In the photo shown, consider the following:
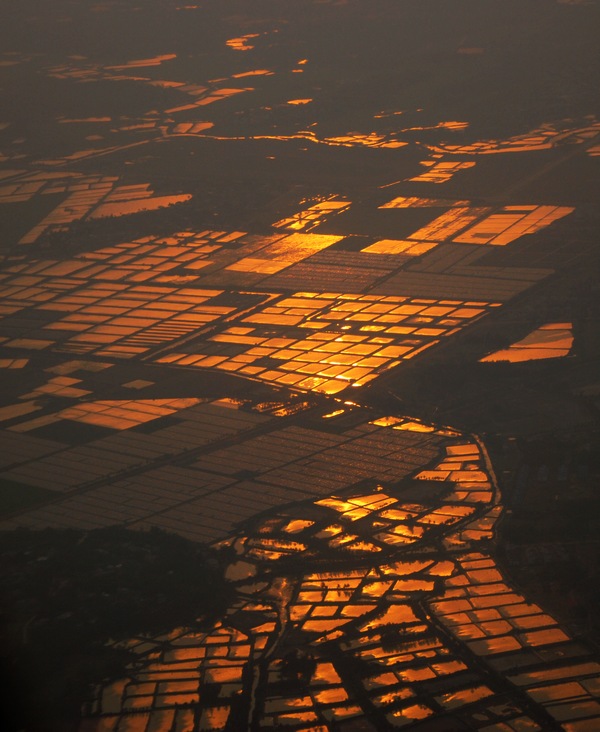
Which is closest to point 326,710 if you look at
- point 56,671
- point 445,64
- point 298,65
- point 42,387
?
point 56,671

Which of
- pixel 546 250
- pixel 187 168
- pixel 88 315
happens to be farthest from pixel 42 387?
pixel 187 168

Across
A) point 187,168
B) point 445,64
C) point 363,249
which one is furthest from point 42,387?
point 445,64

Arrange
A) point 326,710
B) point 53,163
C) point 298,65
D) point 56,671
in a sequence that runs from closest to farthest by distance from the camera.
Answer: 1. point 326,710
2. point 56,671
3. point 53,163
4. point 298,65

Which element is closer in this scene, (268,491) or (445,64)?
(268,491)

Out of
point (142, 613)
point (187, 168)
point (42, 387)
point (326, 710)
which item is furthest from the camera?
point (187, 168)

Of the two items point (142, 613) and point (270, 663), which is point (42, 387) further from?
point (270, 663)

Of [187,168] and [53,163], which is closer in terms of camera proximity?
[187,168]

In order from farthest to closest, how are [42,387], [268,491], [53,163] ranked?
[53,163] → [42,387] → [268,491]

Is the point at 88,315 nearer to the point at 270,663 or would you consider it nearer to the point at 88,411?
the point at 88,411

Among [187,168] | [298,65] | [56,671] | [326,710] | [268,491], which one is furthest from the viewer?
[298,65]
